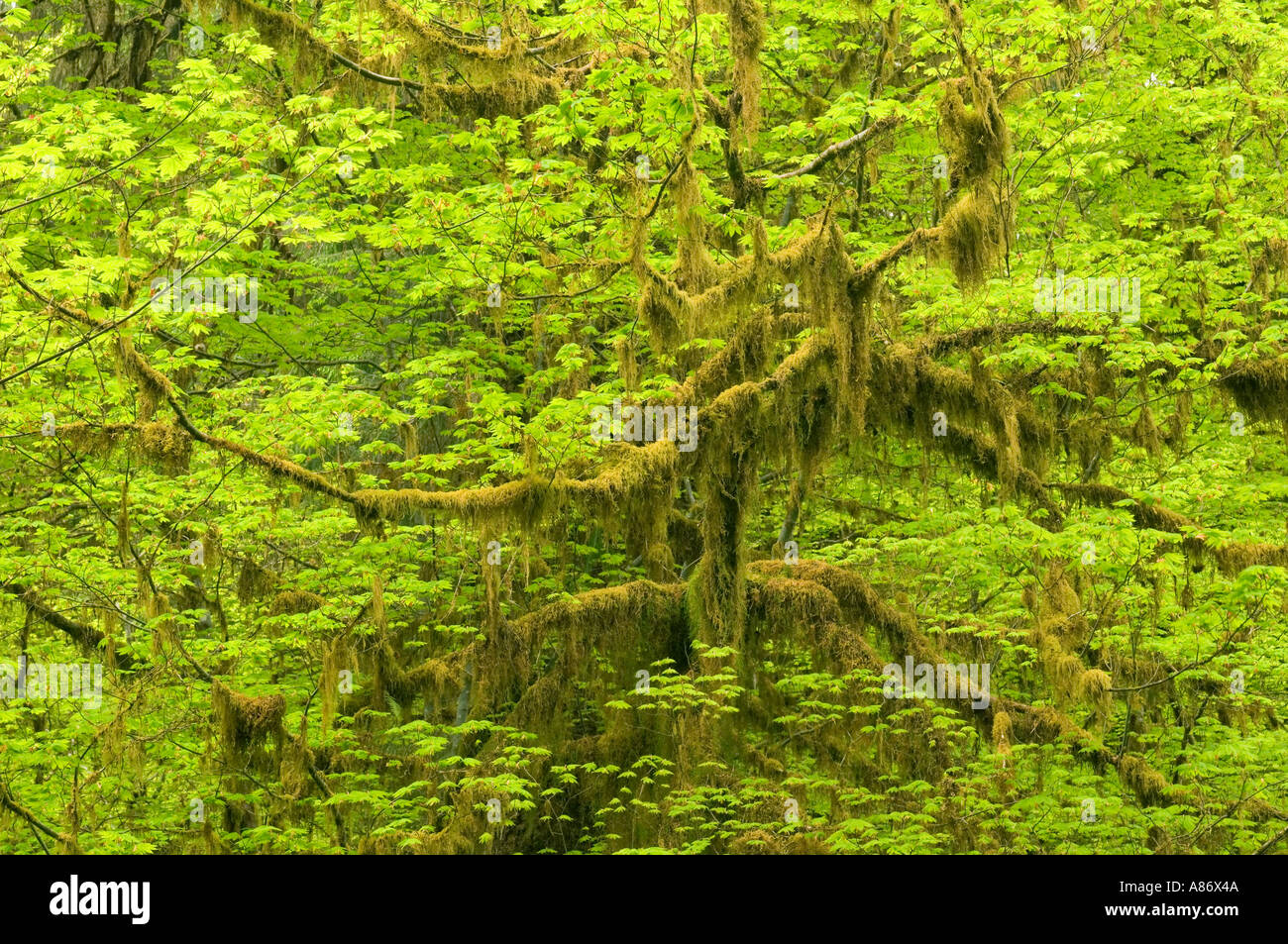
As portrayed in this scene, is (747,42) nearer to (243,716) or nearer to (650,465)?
(650,465)

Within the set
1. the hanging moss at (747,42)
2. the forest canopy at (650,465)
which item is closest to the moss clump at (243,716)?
the forest canopy at (650,465)

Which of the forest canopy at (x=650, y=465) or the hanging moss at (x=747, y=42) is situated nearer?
the forest canopy at (x=650, y=465)

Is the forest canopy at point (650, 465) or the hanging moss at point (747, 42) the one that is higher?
the hanging moss at point (747, 42)

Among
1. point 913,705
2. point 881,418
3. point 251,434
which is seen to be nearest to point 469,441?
point 251,434

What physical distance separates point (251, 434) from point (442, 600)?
3.11 meters

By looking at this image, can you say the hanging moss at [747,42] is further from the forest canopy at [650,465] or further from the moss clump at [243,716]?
the moss clump at [243,716]

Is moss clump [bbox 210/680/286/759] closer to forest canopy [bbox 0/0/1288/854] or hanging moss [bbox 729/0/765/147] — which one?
forest canopy [bbox 0/0/1288/854]

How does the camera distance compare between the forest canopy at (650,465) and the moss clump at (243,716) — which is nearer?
the forest canopy at (650,465)

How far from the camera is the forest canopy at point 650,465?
8711 millimetres

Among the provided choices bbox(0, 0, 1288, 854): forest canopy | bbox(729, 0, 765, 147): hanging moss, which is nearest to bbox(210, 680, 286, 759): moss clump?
bbox(0, 0, 1288, 854): forest canopy

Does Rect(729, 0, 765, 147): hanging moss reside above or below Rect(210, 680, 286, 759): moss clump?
above

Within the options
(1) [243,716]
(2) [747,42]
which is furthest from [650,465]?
(1) [243,716]

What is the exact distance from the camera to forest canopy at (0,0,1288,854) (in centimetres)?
871

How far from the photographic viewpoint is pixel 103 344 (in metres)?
8.38
